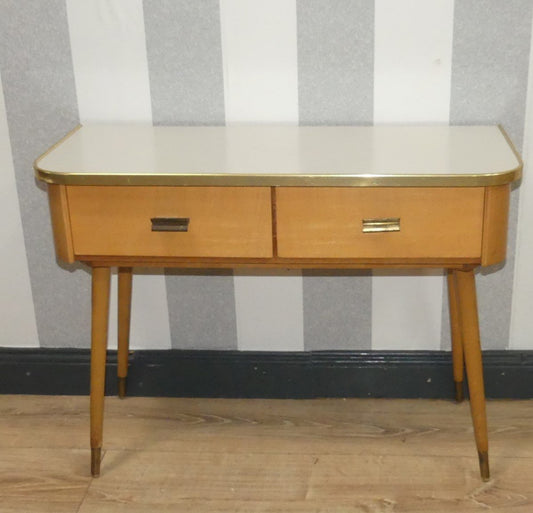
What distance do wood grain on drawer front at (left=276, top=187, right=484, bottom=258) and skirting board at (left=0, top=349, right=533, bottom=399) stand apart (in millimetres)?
618

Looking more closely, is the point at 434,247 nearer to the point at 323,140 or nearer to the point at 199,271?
the point at 323,140

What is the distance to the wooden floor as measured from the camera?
192 cm

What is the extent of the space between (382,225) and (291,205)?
18 cm

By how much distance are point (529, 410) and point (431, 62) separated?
93 cm

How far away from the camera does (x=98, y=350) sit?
1916mm

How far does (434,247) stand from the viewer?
171 centimetres

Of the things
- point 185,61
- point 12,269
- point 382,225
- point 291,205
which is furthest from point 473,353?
point 12,269

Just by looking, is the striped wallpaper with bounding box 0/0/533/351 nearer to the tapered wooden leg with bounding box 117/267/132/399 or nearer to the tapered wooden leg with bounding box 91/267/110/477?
the tapered wooden leg with bounding box 117/267/132/399

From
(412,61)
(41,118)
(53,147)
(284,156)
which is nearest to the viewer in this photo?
(284,156)

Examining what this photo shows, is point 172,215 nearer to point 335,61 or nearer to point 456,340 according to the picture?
point 335,61

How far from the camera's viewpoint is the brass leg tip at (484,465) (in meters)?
1.93

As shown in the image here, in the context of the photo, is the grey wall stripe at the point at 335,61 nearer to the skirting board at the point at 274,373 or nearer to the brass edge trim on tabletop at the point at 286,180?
the brass edge trim on tabletop at the point at 286,180

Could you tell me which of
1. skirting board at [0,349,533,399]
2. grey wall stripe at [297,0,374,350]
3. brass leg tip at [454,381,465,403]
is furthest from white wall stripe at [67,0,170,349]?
brass leg tip at [454,381,465,403]

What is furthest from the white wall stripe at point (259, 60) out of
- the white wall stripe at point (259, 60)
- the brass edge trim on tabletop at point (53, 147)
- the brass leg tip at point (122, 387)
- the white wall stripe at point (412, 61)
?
the brass leg tip at point (122, 387)
